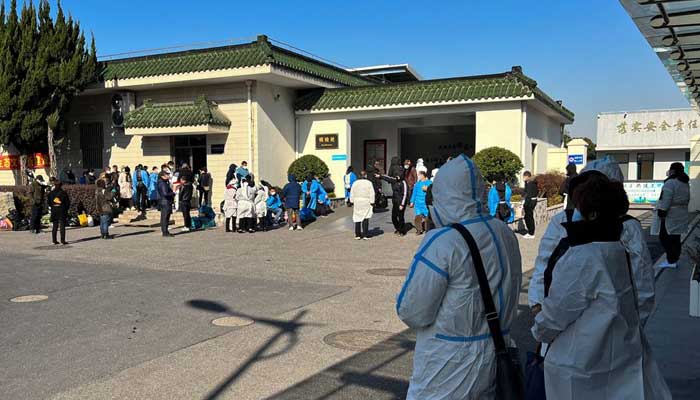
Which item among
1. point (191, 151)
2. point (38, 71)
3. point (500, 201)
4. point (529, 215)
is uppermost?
point (38, 71)

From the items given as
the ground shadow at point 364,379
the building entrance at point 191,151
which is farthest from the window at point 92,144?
the ground shadow at point 364,379

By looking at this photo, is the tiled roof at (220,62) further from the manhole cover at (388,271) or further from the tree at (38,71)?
the manhole cover at (388,271)

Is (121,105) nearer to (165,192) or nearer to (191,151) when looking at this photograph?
(191,151)

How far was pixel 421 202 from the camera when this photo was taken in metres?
13.8

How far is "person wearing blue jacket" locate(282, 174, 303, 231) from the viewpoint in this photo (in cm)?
1557

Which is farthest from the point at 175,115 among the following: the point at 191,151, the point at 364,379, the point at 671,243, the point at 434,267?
the point at 434,267

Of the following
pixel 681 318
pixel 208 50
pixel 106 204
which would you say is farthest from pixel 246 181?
pixel 681 318

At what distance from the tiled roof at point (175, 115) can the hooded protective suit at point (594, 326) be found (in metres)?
17.8

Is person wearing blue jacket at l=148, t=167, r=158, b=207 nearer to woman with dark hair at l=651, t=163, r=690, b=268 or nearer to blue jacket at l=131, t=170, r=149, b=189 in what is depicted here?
blue jacket at l=131, t=170, r=149, b=189

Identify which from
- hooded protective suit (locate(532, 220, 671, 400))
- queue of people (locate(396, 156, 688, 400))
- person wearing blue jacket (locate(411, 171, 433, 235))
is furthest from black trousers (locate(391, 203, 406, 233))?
hooded protective suit (locate(532, 220, 671, 400))

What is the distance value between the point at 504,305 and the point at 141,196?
19.1m

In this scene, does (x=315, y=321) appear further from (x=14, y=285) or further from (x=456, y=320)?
(x=14, y=285)

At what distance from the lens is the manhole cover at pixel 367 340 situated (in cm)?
569

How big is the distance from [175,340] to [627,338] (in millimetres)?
4532
